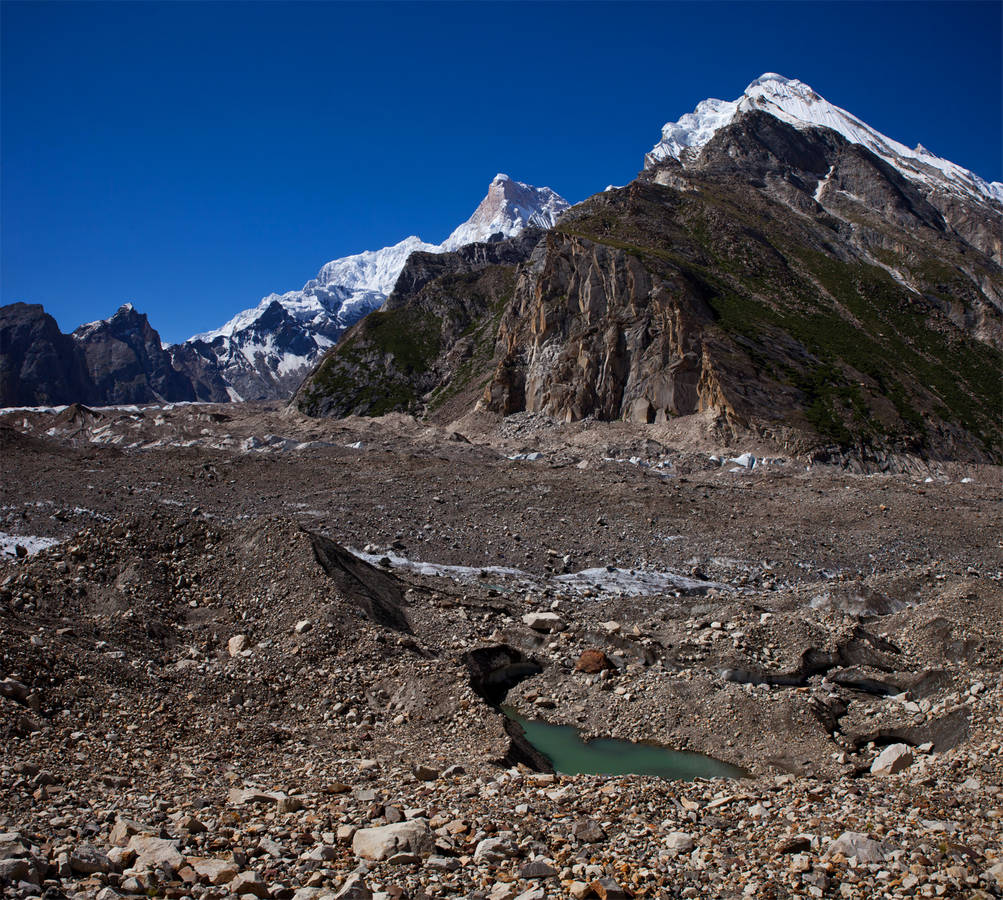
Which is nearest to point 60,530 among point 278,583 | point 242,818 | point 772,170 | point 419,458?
point 278,583

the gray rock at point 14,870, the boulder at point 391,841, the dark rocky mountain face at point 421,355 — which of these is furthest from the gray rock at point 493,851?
the dark rocky mountain face at point 421,355

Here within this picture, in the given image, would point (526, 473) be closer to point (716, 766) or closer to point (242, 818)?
point (716, 766)

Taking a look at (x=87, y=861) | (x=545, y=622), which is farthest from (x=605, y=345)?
(x=87, y=861)

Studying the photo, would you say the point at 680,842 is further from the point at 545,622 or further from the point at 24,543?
the point at 24,543

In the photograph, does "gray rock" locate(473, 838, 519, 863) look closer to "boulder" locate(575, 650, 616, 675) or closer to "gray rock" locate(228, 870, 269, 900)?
"gray rock" locate(228, 870, 269, 900)

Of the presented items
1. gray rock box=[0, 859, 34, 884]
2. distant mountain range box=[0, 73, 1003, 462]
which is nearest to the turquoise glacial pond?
gray rock box=[0, 859, 34, 884]

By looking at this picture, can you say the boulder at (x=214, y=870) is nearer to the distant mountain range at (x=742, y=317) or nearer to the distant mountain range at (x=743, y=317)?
the distant mountain range at (x=743, y=317)
